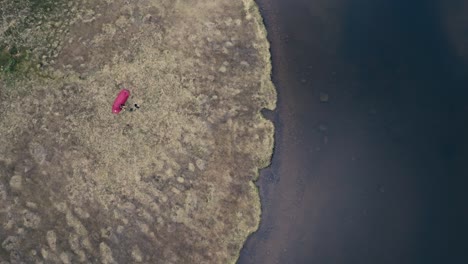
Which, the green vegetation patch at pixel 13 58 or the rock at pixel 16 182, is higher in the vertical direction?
the green vegetation patch at pixel 13 58

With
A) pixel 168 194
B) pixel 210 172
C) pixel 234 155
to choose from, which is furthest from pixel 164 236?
pixel 234 155

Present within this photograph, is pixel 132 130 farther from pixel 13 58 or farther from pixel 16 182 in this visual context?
pixel 13 58

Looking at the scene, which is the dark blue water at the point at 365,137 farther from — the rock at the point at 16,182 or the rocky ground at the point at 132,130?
the rock at the point at 16,182

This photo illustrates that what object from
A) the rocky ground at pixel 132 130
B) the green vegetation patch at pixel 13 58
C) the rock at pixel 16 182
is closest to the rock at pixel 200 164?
the rocky ground at pixel 132 130

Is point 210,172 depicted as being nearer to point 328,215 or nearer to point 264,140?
point 264,140

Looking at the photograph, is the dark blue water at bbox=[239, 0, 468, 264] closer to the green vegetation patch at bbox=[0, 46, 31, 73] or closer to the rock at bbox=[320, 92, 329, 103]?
the rock at bbox=[320, 92, 329, 103]

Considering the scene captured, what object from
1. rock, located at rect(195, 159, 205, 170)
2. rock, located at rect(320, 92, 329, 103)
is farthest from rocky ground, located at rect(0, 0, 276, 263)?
rock, located at rect(320, 92, 329, 103)
